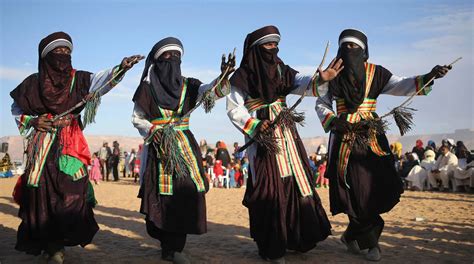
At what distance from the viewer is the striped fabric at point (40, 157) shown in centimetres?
538

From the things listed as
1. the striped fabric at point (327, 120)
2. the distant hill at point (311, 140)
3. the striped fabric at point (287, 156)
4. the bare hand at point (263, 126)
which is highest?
the distant hill at point (311, 140)

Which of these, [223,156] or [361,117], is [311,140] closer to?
[223,156]

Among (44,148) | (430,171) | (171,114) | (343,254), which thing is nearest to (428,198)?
(430,171)

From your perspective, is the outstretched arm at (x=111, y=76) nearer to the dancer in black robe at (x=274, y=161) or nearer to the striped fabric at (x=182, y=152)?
the striped fabric at (x=182, y=152)

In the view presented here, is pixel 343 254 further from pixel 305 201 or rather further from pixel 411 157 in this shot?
pixel 411 157

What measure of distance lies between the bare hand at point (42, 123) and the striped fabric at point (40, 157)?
10 centimetres

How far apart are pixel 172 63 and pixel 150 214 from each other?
5.14ft

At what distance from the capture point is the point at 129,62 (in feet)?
17.7

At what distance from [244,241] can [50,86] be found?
303 centimetres

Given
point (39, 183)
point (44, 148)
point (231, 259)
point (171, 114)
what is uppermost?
point (171, 114)

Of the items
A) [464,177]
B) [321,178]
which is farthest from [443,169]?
[321,178]

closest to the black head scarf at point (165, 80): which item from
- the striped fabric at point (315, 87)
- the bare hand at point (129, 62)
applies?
the bare hand at point (129, 62)

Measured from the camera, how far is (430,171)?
15578 mm

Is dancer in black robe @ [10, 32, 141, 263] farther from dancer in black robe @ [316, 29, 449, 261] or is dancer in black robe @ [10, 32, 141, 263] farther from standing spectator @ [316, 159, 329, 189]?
standing spectator @ [316, 159, 329, 189]
